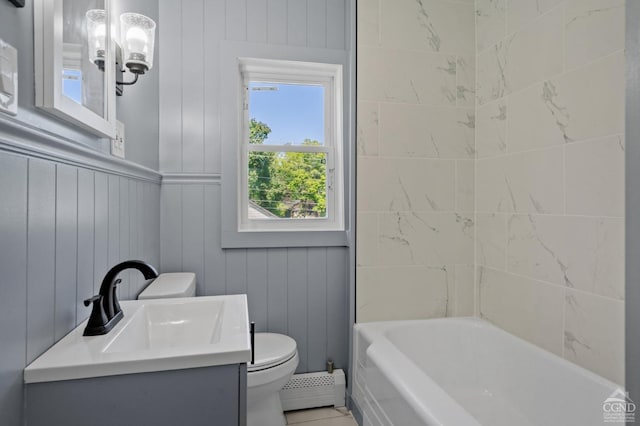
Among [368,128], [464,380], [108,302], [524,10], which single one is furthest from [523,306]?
[108,302]

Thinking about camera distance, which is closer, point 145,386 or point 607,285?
point 145,386

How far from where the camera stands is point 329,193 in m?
2.19

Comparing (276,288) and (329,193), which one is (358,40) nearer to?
(329,193)

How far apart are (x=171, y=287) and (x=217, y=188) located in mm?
632

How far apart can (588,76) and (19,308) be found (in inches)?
74.0

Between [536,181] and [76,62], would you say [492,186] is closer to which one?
[536,181]

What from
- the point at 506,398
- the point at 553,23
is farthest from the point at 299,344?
the point at 553,23

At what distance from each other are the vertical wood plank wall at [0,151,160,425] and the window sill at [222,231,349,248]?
0.73 meters

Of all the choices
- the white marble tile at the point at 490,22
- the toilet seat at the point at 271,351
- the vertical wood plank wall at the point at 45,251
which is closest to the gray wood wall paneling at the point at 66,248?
the vertical wood plank wall at the point at 45,251

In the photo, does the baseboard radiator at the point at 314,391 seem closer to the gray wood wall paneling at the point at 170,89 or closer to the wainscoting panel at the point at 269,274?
the wainscoting panel at the point at 269,274

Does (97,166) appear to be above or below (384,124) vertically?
below

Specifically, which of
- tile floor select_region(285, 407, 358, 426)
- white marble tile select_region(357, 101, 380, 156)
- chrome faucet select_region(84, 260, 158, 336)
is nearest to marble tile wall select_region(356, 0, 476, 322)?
white marble tile select_region(357, 101, 380, 156)

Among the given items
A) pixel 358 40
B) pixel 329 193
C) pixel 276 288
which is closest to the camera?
pixel 358 40

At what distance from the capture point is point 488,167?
1.88 meters
